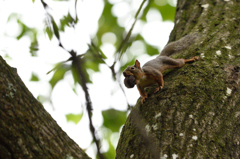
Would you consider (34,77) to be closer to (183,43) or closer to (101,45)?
(101,45)

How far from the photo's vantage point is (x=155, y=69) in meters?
2.96

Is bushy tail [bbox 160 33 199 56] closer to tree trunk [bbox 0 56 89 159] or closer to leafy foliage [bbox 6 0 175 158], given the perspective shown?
leafy foliage [bbox 6 0 175 158]

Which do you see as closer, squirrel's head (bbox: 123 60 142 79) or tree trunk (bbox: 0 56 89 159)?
tree trunk (bbox: 0 56 89 159)

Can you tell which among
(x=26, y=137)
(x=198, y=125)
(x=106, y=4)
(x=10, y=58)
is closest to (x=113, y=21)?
(x=106, y=4)

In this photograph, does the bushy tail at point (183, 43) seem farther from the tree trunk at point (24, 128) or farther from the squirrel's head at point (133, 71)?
the tree trunk at point (24, 128)

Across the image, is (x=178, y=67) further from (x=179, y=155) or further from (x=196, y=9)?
(x=196, y=9)

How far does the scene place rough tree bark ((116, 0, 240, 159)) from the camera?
1.88 meters

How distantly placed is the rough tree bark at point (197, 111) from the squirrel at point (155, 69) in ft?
0.33

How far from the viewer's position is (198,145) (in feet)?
6.10

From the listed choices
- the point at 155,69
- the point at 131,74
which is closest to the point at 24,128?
the point at 131,74

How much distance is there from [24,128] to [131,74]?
161 centimetres

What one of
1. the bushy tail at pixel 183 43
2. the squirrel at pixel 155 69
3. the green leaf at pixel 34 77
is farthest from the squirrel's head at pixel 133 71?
the green leaf at pixel 34 77

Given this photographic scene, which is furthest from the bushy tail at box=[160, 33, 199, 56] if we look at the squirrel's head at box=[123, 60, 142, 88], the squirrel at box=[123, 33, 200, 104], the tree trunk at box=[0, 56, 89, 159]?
the tree trunk at box=[0, 56, 89, 159]

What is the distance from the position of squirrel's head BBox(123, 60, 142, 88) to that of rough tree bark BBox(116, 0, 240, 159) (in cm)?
34
